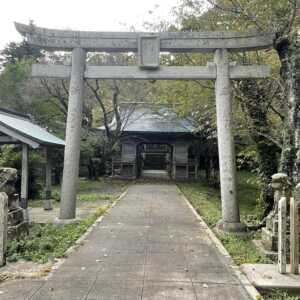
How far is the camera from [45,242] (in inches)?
273

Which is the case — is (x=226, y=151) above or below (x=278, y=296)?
above

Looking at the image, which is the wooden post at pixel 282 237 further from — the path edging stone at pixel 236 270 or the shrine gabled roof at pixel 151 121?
the shrine gabled roof at pixel 151 121

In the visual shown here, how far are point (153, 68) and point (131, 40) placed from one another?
0.91 metres

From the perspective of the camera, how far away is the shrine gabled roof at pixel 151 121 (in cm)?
2623

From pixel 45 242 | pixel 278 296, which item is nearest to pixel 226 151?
pixel 278 296

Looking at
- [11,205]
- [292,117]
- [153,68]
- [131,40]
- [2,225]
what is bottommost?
[2,225]

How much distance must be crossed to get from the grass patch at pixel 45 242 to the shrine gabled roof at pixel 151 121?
57.3 ft

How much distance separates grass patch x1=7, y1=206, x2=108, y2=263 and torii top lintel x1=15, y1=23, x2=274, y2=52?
4647 mm

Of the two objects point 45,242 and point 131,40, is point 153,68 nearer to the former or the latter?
point 131,40

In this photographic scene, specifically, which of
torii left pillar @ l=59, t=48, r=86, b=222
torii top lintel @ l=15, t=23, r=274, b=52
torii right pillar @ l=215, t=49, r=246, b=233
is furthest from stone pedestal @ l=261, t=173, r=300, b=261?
torii left pillar @ l=59, t=48, r=86, b=222

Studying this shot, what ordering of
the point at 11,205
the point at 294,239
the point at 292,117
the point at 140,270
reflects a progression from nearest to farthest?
1. the point at 294,239
2. the point at 140,270
3. the point at 11,205
4. the point at 292,117

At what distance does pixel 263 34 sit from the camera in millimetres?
8695

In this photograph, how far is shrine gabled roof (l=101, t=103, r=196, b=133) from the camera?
26228mm

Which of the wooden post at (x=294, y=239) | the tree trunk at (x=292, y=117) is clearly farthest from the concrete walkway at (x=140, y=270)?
the tree trunk at (x=292, y=117)
